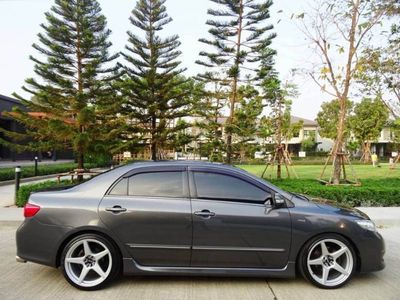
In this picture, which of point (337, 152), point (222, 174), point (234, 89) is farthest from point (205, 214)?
point (234, 89)

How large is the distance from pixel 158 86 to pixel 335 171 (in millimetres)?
8787

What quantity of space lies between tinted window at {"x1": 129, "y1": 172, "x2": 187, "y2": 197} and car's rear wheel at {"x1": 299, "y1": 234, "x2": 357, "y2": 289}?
1.61 metres

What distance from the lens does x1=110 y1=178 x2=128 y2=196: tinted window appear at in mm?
4755

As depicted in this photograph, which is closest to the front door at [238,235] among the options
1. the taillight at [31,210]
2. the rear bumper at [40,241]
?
the rear bumper at [40,241]

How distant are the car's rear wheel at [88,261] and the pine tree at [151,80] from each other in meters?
13.6

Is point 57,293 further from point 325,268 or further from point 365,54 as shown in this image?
point 365,54

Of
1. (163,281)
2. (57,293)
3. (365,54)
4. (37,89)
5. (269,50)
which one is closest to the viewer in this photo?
(57,293)

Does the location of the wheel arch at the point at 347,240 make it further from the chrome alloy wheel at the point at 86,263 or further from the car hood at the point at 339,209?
the chrome alloy wheel at the point at 86,263

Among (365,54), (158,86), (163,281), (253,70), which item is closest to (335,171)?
(365,54)

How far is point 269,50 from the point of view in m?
18.0

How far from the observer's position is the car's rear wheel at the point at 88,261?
4547 mm

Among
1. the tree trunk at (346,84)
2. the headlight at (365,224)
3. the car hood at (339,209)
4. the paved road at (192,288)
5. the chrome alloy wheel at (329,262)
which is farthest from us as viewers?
the tree trunk at (346,84)

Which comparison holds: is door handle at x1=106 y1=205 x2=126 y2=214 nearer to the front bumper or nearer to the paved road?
the paved road

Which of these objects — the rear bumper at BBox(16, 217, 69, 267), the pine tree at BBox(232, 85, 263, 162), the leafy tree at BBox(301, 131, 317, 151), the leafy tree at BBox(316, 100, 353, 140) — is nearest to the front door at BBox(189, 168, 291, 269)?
the rear bumper at BBox(16, 217, 69, 267)
